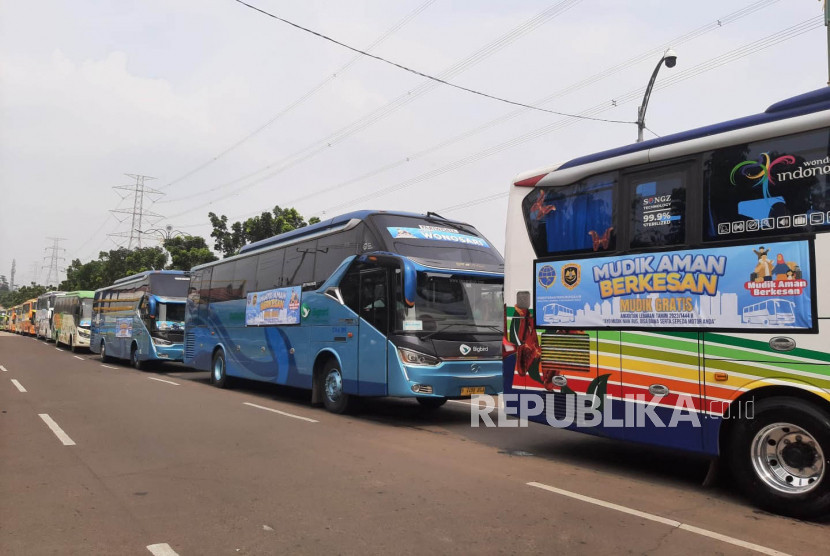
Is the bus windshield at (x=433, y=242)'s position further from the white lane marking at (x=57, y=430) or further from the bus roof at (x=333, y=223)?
the white lane marking at (x=57, y=430)

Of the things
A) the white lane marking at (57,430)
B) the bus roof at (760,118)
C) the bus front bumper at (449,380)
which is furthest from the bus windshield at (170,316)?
the bus roof at (760,118)

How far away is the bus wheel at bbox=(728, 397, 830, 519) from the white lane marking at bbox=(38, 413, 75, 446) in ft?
26.2

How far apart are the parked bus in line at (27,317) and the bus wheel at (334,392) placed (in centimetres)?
5696

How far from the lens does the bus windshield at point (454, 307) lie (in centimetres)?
1036

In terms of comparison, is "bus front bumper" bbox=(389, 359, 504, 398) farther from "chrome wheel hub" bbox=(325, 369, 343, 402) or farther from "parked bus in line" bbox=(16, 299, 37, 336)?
"parked bus in line" bbox=(16, 299, 37, 336)

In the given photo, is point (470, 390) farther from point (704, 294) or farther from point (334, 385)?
point (704, 294)

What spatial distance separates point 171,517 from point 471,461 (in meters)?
3.54

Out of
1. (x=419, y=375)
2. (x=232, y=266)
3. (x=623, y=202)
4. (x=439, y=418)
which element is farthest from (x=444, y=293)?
(x=232, y=266)

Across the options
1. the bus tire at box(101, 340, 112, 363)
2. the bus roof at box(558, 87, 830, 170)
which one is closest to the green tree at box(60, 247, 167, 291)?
the bus tire at box(101, 340, 112, 363)

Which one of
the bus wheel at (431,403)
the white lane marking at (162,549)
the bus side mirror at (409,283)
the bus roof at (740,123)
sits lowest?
the white lane marking at (162,549)

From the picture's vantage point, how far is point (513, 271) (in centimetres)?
795

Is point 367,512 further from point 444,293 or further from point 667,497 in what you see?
point 444,293

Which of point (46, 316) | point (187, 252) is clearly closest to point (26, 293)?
point (46, 316)

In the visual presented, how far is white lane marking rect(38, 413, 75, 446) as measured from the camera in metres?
8.55
